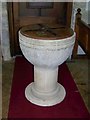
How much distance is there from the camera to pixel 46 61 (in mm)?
1792

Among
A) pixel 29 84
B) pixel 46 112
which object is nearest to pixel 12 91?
pixel 29 84

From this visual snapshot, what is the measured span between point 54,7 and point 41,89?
1.41m

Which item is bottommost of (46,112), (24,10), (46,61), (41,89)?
(46,112)

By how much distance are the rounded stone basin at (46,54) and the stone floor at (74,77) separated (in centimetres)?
24

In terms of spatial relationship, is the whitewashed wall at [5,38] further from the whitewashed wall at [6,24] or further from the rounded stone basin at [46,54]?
the rounded stone basin at [46,54]

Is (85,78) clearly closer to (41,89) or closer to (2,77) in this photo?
(41,89)

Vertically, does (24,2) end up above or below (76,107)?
above

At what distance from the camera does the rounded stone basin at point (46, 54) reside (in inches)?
68.0

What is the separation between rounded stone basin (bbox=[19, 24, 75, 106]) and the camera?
5.67 ft

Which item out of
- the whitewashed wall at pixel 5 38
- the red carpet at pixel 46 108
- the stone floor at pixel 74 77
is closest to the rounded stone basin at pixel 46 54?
the red carpet at pixel 46 108

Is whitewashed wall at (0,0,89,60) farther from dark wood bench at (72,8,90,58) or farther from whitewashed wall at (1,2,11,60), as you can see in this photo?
dark wood bench at (72,8,90,58)

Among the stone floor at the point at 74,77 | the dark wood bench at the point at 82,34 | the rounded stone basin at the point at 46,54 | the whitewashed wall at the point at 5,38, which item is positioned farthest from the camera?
the whitewashed wall at the point at 5,38

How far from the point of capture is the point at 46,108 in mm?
1921

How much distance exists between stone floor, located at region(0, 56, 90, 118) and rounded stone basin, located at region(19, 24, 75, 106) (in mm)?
239
